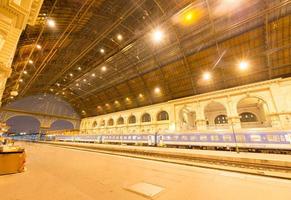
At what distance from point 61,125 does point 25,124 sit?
33.0 ft

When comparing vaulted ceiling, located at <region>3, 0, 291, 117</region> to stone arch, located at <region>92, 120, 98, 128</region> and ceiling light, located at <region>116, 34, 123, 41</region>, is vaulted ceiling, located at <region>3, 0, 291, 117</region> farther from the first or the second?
stone arch, located at <region>92, 120, 98, 128</region>

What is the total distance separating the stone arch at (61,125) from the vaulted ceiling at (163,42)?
24.6 meters

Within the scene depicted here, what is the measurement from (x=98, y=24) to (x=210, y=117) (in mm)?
24849

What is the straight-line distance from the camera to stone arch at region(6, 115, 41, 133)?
39.2 metres

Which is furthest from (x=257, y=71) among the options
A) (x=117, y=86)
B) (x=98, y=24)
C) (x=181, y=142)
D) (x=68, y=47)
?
(x=68, y=47)

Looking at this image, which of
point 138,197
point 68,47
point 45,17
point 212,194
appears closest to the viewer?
point 138,197

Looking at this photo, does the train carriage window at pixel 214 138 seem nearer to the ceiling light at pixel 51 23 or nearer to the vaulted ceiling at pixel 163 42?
the vaulted ceiling at pixel 163 42

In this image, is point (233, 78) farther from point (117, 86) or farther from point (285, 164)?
point (117, 86)

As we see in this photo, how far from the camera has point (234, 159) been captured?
6.67 m

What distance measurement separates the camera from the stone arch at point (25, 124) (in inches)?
1541

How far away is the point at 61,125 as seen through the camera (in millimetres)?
45750

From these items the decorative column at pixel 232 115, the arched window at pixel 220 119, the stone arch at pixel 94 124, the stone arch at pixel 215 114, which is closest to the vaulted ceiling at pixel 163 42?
the decorative column at pixel 232 115

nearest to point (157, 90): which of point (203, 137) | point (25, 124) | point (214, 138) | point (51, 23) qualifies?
point (203, 137)

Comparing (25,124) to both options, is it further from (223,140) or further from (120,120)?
→ (223,140)
